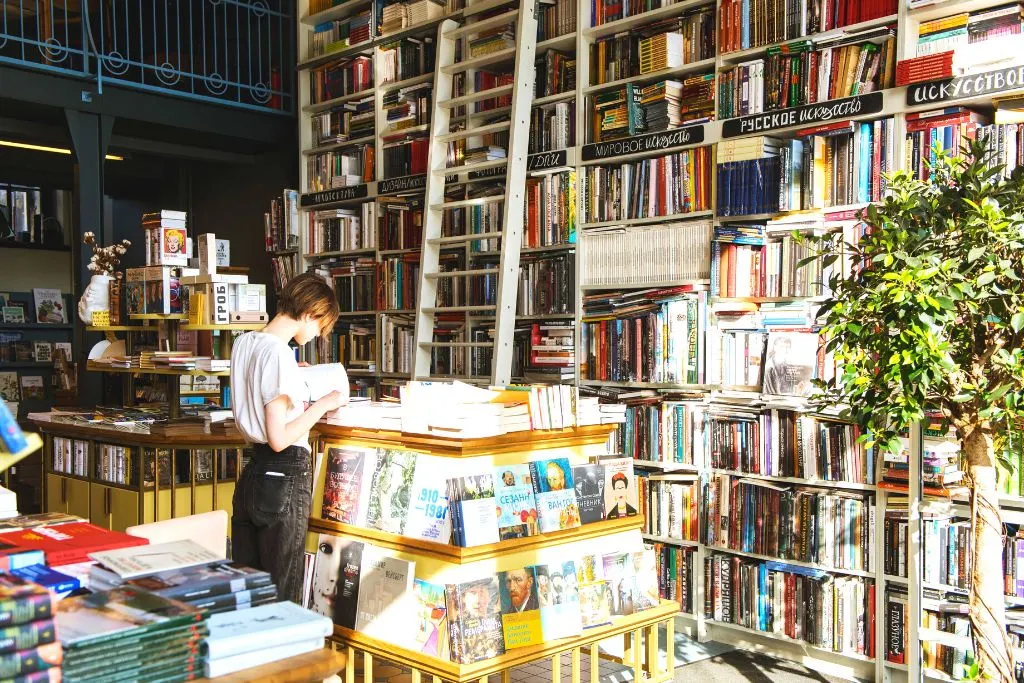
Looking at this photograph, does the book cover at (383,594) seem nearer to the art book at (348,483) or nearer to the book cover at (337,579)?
the book cover at (337,579)

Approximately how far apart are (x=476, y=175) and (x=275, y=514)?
122 inches

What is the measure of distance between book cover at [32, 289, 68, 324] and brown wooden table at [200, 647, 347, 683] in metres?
8.50

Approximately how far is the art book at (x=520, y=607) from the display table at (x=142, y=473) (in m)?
2.35

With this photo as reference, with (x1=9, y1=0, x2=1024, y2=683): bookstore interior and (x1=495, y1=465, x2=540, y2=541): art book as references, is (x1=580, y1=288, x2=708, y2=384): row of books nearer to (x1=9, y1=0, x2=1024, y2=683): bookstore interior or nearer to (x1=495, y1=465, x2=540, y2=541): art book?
(x1=9, y1=0, x2=1024, y2=683): bookstore interior

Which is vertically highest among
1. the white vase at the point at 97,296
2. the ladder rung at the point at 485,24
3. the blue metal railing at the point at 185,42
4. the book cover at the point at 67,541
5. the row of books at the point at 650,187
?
the blue metal railing at the point at 185,42

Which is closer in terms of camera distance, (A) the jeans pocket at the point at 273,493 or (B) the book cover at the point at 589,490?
(A) the jeans pocket at the point at 273,493

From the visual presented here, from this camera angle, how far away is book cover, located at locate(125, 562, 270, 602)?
5.65 feet

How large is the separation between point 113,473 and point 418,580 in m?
2.86

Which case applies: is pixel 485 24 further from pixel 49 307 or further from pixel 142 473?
pixel 49 307

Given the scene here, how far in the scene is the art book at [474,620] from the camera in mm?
2746

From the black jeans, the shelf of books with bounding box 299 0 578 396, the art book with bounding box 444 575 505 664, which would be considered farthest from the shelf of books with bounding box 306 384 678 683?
the shelf of books with bounding box 299 0 578 396

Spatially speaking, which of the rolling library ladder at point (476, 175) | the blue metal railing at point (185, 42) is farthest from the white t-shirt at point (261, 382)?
the blue metal railing at point (185, 42)

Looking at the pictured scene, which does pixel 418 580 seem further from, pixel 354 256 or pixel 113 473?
pixel 354 256

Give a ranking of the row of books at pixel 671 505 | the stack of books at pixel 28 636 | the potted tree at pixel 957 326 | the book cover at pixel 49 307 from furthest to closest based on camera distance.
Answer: the book cover at pixel 49 307 → the row of books at pixel 671 505 → the potted tree at pixel 957 326 → the stack of books at pixel 28 636
